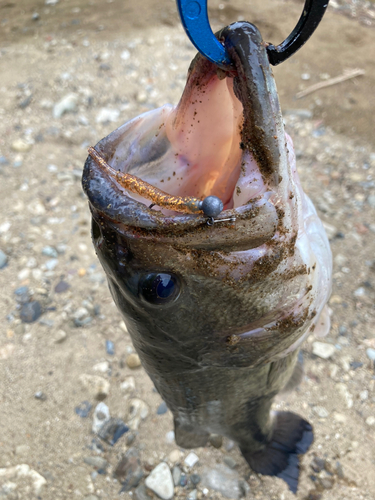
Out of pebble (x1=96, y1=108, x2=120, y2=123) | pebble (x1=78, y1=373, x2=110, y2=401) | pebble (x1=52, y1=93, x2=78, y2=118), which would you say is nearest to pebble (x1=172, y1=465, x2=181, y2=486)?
pebble (x1=78, y1=373, x2=110, y2=401)

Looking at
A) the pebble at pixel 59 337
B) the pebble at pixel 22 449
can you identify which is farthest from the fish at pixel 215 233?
the pebble at pixel 59 337

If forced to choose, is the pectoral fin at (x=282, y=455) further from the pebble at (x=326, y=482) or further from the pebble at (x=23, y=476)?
the pebble at (x=23, y=476)

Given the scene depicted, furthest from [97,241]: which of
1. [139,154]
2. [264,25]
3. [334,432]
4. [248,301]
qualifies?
[264,25]

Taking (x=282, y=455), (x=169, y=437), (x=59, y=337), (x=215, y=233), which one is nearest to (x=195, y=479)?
(x=169, y=437)

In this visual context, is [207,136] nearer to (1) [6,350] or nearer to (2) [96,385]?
(2) [96,385]

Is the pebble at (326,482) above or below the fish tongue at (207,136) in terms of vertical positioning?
below

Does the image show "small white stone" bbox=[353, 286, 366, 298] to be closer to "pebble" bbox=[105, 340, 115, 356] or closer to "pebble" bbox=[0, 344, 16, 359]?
"pebble" bbox=[105, 340, 115, 356]

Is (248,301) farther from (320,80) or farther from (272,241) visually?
(320,80)
